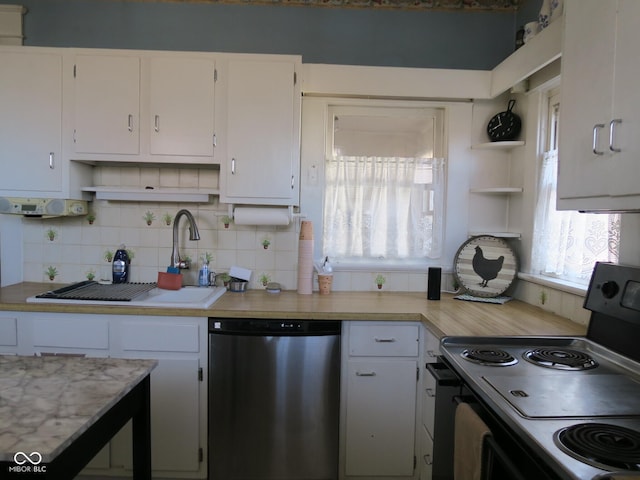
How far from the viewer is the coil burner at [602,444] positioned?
0.85 m

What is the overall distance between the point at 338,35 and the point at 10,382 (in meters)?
2.43

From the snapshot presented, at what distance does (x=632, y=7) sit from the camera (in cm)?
120

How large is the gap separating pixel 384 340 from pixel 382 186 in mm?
1006

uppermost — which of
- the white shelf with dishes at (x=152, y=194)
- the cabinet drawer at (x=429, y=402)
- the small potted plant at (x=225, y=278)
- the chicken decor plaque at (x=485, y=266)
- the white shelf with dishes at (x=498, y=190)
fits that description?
the white shelf with dishes at (x=498, y=190)

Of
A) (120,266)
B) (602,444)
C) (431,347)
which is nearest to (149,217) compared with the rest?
(120,266)

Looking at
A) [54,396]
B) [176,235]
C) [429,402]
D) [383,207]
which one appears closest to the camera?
[54,396]

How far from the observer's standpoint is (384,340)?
2051mm

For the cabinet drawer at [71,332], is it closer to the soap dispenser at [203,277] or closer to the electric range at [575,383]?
→ the soap dispenser at [203,277]

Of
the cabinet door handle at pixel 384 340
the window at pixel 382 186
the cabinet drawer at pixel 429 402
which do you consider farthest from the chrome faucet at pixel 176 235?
the cabinet drawer at pixel 429 402

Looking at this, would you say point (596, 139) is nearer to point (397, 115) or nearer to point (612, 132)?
point (612, 132)

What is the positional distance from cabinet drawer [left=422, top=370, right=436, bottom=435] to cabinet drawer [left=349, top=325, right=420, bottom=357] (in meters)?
0.16

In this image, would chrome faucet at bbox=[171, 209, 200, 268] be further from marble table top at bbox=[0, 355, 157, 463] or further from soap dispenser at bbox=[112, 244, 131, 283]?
marble table top at bbox=[0, 355, 157, 463]

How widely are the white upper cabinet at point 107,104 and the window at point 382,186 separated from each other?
115 centimetres

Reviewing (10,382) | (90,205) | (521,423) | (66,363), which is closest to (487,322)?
(521,423)
